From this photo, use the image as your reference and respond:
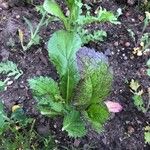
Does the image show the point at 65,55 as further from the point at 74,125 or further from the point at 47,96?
the point at 74,125

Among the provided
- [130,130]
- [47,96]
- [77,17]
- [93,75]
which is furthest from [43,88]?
[130,130]

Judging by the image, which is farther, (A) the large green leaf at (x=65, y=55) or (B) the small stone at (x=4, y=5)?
(B) the small stone at (x=4, y=5)

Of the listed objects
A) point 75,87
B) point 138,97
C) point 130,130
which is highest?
point 75,87

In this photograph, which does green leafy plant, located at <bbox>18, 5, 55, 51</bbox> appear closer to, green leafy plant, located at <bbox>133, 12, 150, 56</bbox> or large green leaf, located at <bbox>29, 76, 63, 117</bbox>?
large green leaf, located at <bbox>29, 76, 63, 117</bbox>

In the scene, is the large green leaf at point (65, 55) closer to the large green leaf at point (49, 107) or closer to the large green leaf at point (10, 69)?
the large green leaf at point (49, 107)

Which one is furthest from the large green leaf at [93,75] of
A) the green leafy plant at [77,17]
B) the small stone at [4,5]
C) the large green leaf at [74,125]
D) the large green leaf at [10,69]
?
the small stone at [4,5]

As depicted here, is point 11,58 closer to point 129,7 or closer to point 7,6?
point 7,6

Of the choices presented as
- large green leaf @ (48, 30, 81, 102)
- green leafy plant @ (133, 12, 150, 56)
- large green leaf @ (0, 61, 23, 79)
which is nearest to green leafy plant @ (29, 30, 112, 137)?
large green leaf @ (48, 30, 81, 102)

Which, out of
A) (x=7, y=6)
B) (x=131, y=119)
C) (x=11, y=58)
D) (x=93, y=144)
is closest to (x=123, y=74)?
(x=131, y=119)
